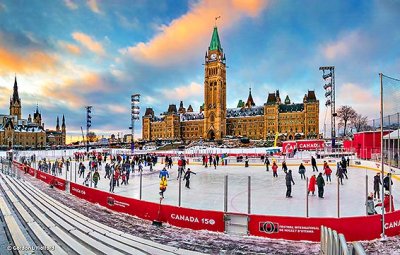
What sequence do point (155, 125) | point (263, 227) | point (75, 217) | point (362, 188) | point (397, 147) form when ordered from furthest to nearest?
point (155, 125) → point (397, 147) → point (362, 188) → point (75, 217) → point (263, 227)

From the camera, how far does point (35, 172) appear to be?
31.6 metres

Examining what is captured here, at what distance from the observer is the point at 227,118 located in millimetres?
148500

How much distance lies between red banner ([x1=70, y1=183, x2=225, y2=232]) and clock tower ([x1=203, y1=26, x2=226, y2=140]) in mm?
122125

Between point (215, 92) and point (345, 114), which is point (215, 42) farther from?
point (345, 114)

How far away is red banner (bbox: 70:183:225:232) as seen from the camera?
11.2 meters

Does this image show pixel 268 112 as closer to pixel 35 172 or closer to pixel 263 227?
pixel 35 172

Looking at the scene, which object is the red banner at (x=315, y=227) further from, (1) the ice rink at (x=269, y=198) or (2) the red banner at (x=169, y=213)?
(1) the ice rink at (x=269, y=198)

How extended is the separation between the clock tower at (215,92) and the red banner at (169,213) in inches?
4808

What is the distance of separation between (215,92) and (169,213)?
135882 millimetres

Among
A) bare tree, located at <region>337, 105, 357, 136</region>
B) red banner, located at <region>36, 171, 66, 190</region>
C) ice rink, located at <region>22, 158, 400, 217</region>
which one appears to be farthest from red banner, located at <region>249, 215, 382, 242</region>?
bare tree, located at <region>337, 105, 357, 136</region>

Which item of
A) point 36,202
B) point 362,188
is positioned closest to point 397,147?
point 362,188

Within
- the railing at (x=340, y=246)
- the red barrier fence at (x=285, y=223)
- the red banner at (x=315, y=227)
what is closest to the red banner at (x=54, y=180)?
the red barrier fence at (x=285, y=223)

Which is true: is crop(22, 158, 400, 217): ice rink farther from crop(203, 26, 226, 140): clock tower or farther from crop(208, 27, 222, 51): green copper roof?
crop(208, 27, 222, 51): green copper roof

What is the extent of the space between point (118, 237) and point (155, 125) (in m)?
163
